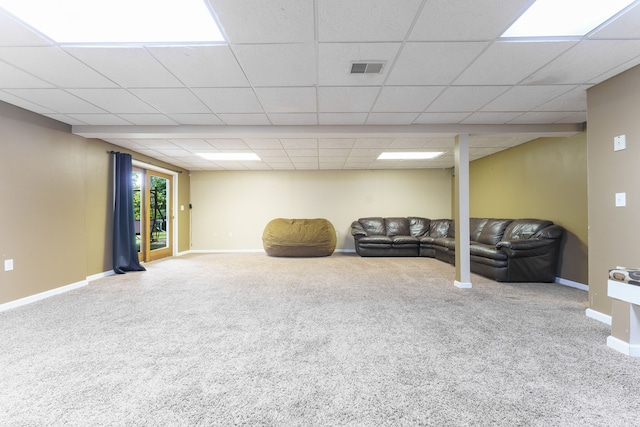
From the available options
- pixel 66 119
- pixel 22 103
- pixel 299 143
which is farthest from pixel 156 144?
pixel 299 143

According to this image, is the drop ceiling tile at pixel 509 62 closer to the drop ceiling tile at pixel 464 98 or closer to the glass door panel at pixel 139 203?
the drop ceiling tile at pixel 464 98

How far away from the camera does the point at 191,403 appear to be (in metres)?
1.52

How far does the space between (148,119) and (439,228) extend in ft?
21.6

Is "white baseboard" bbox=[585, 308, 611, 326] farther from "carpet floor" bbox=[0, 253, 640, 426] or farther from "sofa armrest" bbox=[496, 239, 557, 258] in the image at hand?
"sofa armrest" bbox=[496, 239, 557, 258]

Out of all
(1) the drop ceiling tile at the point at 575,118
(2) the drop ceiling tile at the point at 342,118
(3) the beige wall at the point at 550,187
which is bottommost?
(3) the beige wall at the point at 550,187

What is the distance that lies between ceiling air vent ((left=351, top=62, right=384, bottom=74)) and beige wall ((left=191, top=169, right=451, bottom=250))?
5394 millimetres

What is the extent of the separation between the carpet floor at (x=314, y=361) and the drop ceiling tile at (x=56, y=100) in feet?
7.66

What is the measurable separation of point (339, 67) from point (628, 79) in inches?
103

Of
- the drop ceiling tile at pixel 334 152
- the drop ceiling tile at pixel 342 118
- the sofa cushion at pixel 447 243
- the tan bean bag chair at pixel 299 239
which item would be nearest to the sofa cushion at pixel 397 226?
the sofa cushion at pixel 447 243

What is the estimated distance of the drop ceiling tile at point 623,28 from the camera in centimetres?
180

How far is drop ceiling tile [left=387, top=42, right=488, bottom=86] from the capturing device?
215 centimetres

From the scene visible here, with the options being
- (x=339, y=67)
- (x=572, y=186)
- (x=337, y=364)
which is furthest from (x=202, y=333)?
(x=572, y=186)

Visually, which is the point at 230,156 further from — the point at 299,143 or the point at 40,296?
the point at 40,296

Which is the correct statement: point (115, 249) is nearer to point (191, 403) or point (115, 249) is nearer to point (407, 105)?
point (191, 403)
